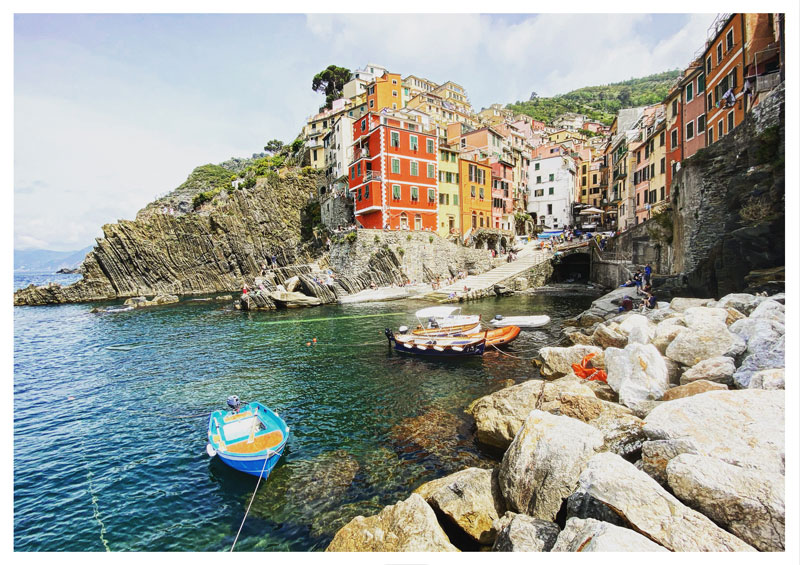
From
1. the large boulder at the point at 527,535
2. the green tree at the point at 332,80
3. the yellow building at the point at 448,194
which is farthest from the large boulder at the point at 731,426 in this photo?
the green tree at the point at 332,80

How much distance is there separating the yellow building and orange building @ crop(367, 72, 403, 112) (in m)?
23.0

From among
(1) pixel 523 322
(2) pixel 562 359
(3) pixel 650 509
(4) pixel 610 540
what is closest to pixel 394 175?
(1) pixel 523 322

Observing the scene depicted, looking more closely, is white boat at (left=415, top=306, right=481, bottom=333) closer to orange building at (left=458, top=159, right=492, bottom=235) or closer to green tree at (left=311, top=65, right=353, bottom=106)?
orange building at (left=458, top=159, right=492, bottom=235)

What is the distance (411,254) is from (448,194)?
11419 millimetres

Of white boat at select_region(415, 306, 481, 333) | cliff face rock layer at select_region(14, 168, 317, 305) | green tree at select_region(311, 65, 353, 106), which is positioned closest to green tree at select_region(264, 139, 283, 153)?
green tree at select_region(311, 65, 353, 106)

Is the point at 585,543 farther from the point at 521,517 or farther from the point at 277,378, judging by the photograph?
the point at 277,378

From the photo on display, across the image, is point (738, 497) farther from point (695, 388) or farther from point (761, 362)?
point (761, 362)

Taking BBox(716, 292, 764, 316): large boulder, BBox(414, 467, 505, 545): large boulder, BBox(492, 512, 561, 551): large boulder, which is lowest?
BBox(414, 467, 505, 545): large boulder

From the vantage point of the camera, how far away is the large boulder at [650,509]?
4.57 m

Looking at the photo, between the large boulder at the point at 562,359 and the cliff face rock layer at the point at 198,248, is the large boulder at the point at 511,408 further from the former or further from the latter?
the cliff face rock layer at the point at 198,248

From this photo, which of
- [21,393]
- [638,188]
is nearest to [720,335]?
[21,393]

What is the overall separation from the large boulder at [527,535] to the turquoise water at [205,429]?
372 cm

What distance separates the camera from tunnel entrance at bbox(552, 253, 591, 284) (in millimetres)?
49844

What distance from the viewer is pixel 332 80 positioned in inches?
3438
